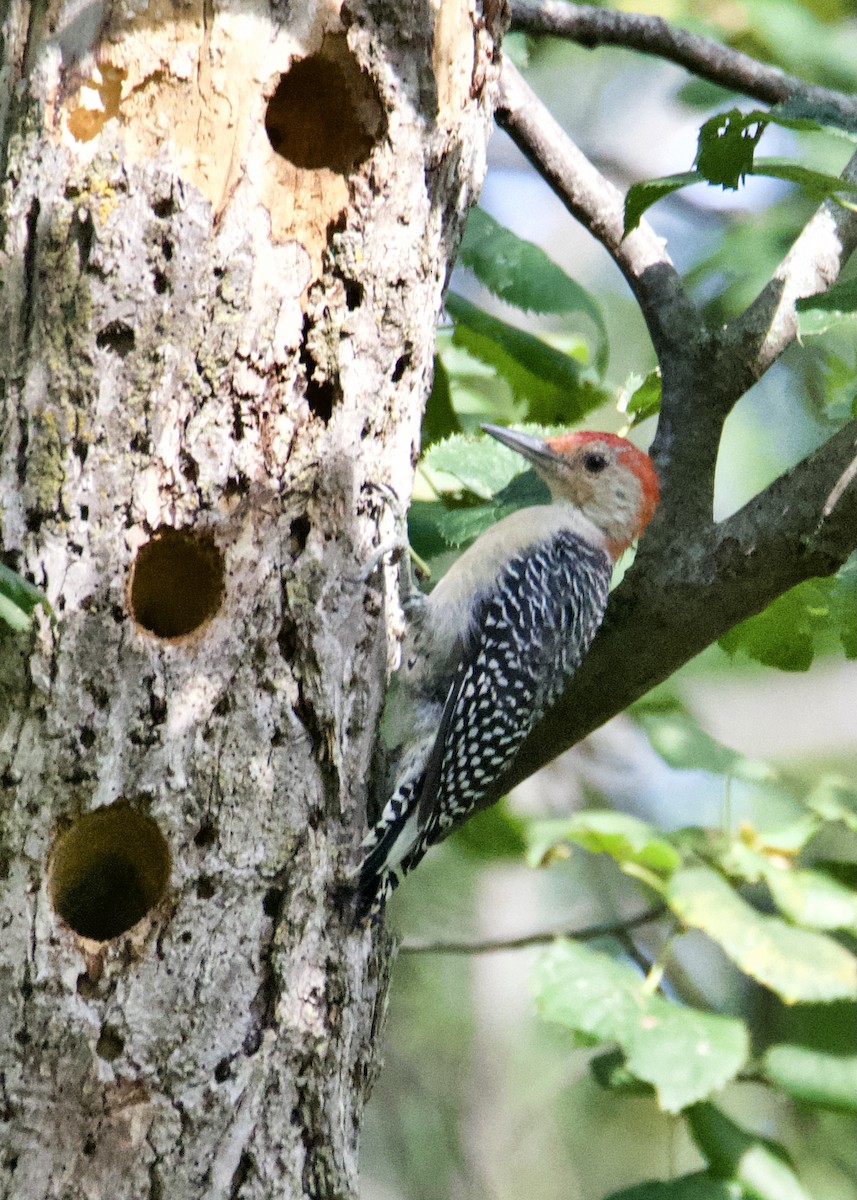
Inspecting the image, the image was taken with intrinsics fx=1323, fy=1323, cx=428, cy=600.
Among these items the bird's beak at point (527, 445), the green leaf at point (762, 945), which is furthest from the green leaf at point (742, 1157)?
the bird's beak at point (527, 445)

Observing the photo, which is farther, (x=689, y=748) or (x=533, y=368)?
(x=689, y=748)

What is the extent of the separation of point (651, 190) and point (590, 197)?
1.15m

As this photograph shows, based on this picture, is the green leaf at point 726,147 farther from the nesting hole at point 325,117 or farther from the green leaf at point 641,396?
the green leaf at point 641,396

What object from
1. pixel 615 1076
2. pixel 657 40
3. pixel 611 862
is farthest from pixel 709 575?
pixel 611 862

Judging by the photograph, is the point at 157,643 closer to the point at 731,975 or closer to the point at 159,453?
the point at 159,453

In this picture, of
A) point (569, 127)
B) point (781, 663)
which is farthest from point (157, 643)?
point (569, 127)

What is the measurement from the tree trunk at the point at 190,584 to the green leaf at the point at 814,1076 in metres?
1.65

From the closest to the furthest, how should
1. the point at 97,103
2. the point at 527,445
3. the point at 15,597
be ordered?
the point at 15,597 < the point at 97,103 < the point at 527,445

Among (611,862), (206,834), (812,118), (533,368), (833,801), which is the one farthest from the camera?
(611,862)

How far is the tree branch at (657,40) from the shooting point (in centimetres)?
376

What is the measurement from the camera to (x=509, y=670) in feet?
11.2

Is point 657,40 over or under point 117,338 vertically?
over

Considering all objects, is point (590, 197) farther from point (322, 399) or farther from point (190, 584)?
point (190, 584)

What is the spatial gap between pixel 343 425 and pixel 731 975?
4809mm
